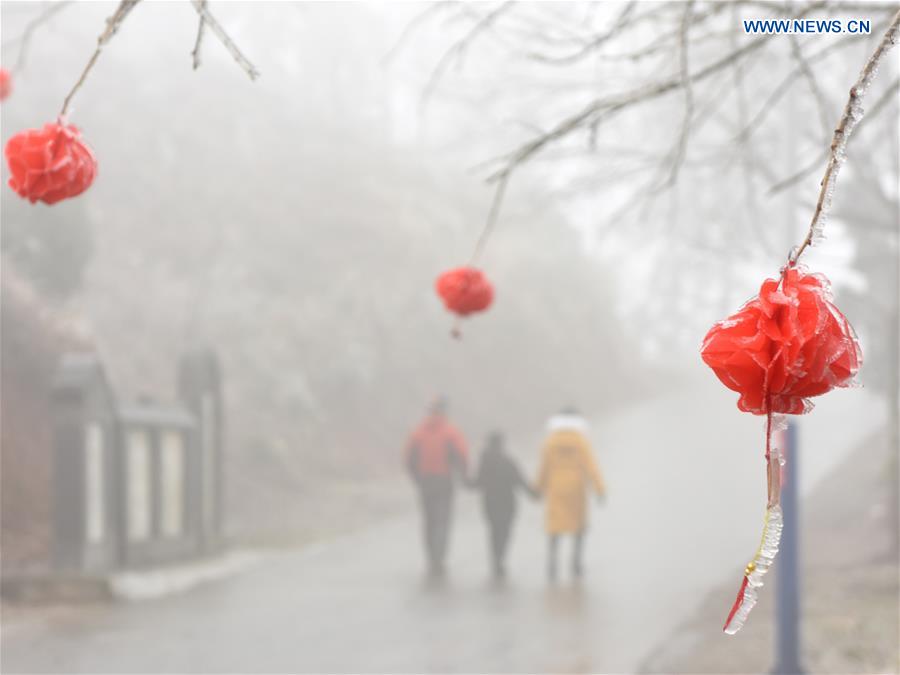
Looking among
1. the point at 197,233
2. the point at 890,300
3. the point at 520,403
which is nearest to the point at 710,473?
the point at 520,403

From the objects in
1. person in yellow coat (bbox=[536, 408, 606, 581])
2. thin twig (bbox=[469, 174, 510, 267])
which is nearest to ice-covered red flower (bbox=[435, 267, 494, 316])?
thin twig (bbox=[469, 174, 510, 267])

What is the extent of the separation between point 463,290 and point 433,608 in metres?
8.21

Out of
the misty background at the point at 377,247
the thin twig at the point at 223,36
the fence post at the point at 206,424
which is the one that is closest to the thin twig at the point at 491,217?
the thin twig at the point at 223,36

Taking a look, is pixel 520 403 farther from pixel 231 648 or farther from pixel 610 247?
pixel 231 648

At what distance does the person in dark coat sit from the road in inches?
16.9

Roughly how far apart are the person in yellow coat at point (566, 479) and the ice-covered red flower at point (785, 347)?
11190 mm

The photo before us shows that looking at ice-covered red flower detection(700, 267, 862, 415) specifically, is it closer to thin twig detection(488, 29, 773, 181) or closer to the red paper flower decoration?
thin twig detection(488, 29, 773, 181)

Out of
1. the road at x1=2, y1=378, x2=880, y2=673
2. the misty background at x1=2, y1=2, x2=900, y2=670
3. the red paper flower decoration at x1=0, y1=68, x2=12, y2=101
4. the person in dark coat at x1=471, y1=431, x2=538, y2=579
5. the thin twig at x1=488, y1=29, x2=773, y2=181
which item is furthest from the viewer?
the person in dark coat at x1=471, y1=431, x2=538, y2=579

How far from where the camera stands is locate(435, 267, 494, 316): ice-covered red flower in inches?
121

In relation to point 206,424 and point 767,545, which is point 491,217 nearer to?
point 767,545

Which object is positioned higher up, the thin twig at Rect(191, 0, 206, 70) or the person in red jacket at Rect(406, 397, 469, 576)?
the thin twig at Rect(191, 0, 206, 70)

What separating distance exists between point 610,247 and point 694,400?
10452 mm

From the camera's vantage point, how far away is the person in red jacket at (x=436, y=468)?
13188 millimetres

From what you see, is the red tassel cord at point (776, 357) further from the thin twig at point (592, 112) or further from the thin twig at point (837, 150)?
the thin twig at point (592, 112)
